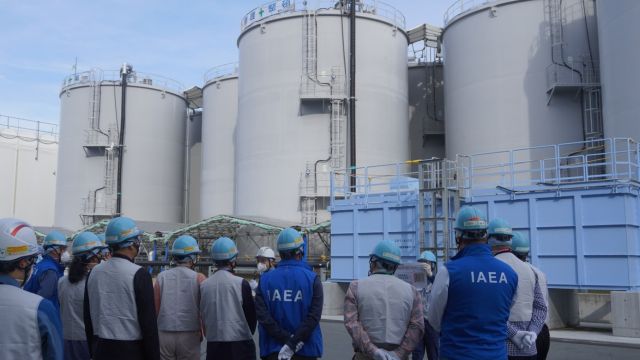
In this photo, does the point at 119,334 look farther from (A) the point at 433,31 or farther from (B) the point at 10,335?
(A) the point at 433,31

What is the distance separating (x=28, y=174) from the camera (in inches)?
1868

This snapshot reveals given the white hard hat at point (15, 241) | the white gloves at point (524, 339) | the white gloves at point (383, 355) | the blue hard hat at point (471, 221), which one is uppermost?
the blue hard hat at point (471, 221)

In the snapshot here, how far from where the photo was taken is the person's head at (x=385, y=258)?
521 centimetres

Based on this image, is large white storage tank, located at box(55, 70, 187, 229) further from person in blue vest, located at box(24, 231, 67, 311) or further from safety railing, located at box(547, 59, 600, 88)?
person in blue vest, located at box(24, 231, 67, 311)

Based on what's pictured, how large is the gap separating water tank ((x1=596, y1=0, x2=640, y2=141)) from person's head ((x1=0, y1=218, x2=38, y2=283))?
20.4m

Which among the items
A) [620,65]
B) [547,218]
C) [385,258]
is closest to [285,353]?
[385,258]

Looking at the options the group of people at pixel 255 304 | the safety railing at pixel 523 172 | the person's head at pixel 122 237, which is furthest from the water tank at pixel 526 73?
the person's head at pixel 122 237

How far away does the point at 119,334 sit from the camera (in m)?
4.72

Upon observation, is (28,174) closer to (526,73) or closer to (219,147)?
(219,147)

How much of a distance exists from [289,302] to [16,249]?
264 cm

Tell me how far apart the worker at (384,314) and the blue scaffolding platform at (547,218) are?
1120 centimetres

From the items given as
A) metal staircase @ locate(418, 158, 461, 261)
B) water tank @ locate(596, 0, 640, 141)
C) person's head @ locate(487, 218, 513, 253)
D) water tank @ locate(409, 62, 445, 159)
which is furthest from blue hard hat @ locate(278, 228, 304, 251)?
water tank @ locate(409, 62, 445, 159)

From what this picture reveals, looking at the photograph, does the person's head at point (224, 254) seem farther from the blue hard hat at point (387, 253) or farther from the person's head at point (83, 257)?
the blue hard hat at point (387, 253)

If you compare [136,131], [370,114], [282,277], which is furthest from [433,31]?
[282,277]
